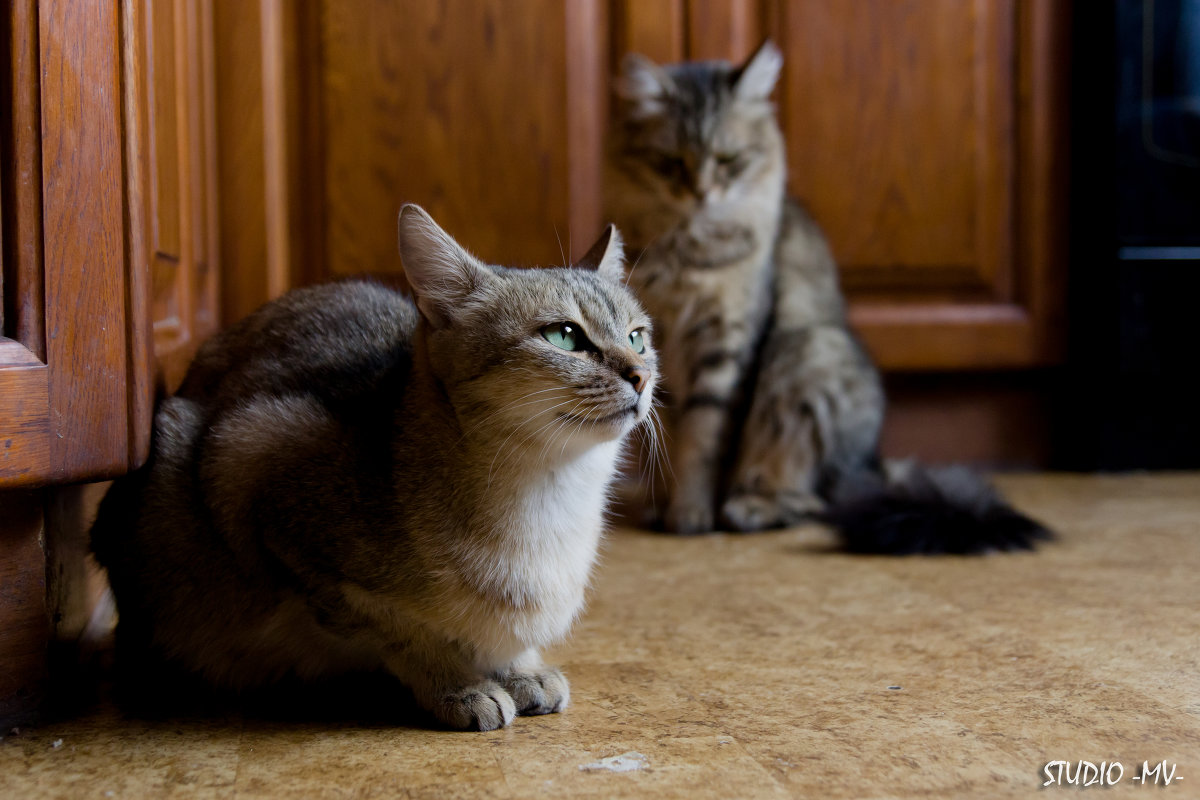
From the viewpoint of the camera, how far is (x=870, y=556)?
194 cm

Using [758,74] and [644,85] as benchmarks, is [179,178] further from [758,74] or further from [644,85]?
[758,74]

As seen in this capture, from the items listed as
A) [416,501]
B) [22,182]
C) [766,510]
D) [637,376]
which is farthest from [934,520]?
[22,182]

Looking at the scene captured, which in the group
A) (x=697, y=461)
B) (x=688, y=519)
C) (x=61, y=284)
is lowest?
(x=688, y=519)

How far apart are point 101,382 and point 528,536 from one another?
0.45m

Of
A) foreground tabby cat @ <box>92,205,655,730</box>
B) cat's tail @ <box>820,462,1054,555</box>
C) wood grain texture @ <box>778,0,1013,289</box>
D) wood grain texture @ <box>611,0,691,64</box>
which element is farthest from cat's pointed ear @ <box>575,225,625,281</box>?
wood grain texture @ <box>778,0,1013,289</box>

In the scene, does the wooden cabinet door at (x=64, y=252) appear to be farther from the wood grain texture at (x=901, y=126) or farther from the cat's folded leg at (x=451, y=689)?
the wood grain texture at (x=901, y=126)

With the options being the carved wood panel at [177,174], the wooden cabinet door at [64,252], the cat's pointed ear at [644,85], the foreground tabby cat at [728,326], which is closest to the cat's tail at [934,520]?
the foreground tabby cat at [728,326]

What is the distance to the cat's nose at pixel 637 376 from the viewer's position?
1104 millimetres

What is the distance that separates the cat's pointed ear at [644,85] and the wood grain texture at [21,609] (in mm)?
1667

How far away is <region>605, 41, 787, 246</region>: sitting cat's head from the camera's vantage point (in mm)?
2408

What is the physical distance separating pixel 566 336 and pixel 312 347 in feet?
1.16

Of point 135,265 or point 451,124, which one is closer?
point 135,265

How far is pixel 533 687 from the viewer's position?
1.16 metres

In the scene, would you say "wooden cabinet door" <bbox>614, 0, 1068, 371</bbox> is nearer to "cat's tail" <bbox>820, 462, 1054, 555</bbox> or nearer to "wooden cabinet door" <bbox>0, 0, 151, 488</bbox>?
"cat's tail" <bbox>820, 462, 1054, 555</bbox>
